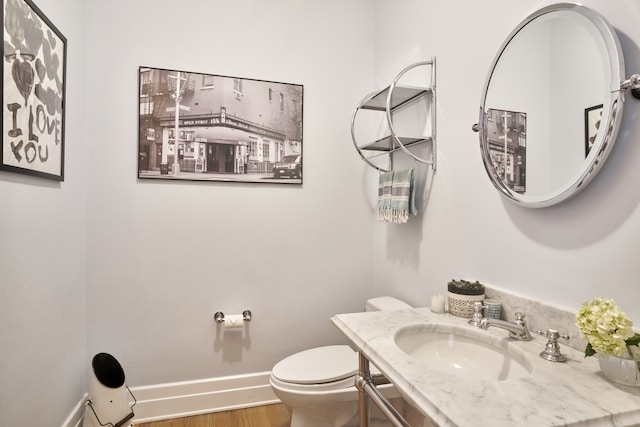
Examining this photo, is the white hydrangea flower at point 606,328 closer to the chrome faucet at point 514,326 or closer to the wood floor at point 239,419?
the chrome faucet at point 514,326

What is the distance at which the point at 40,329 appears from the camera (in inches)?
54.8

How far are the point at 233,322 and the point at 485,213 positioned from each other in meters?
1.45

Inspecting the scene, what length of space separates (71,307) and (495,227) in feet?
6.45

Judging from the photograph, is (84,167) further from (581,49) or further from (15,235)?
(581,49)

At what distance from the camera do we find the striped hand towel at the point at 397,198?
1.71 m

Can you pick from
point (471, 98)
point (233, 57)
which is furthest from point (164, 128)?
point (471, 98)

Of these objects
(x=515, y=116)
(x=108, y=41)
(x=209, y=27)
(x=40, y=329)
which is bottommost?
(x=40, y=329)

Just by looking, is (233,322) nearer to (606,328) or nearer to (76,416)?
(76,416)

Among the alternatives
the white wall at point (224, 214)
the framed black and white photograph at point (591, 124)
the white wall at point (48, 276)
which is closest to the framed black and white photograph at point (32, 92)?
the white wall at point (48, 276)

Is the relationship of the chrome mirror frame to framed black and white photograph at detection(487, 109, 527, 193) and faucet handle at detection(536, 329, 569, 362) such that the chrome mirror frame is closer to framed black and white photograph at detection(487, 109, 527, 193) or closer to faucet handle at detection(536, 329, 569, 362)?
framed black and white photograph at detection(487, 109, 527, 193)

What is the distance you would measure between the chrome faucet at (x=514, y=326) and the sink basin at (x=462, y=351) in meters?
0.04

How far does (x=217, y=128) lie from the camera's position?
2.02m

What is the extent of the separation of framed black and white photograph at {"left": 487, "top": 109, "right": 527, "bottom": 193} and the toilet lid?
41.6 inches

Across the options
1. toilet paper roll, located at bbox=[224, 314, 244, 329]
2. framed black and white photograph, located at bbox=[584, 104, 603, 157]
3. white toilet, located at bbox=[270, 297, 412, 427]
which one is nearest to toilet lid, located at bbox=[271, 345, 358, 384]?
white toilet, located at bbox=[270, 297, 412, 427]
